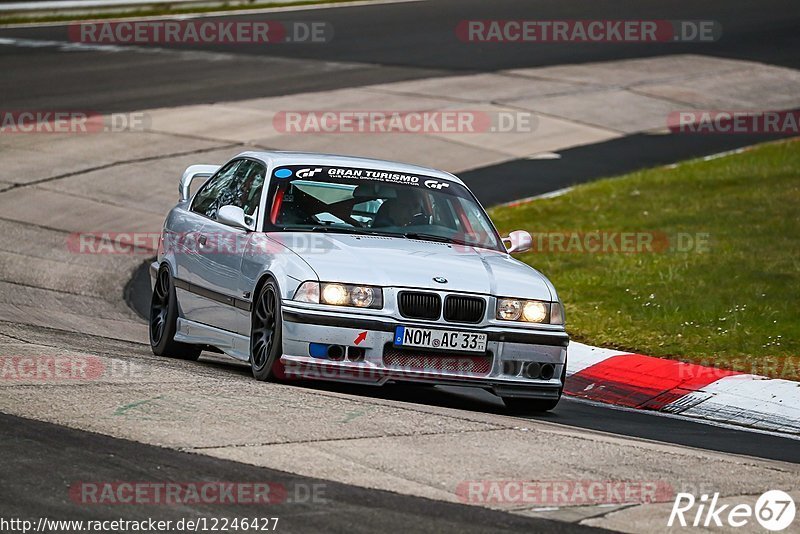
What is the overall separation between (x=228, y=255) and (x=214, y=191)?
127 centimetres

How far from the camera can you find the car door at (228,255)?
948cm

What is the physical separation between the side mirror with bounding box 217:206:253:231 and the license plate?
1.54 m

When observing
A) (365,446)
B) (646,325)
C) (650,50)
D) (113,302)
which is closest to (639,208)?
(646,325)

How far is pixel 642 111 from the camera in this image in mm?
26062

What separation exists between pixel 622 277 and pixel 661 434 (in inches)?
217

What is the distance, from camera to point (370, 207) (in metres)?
9.81

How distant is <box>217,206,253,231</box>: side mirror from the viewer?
952 centimetres

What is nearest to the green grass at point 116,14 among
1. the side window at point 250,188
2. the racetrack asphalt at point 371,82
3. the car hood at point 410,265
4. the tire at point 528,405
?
the racetrack asphalt at point 371,82

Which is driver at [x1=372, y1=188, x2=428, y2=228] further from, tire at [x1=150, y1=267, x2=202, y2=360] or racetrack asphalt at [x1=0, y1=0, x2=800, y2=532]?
tire at [x1=150, y1=267, x2=202, y2=360]

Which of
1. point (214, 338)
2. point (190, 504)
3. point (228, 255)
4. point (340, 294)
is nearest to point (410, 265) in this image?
point (340, 294)

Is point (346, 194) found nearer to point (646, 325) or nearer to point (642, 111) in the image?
point (646, 325)

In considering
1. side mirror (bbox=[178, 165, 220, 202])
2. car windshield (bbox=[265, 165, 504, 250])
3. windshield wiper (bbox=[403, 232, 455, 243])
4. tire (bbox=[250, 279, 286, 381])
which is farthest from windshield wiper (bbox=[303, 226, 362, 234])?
side mirror (bbox=[178, 165, 220, 202])

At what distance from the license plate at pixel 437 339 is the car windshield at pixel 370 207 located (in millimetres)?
1147

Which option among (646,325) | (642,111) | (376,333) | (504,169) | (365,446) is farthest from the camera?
(642,111)
